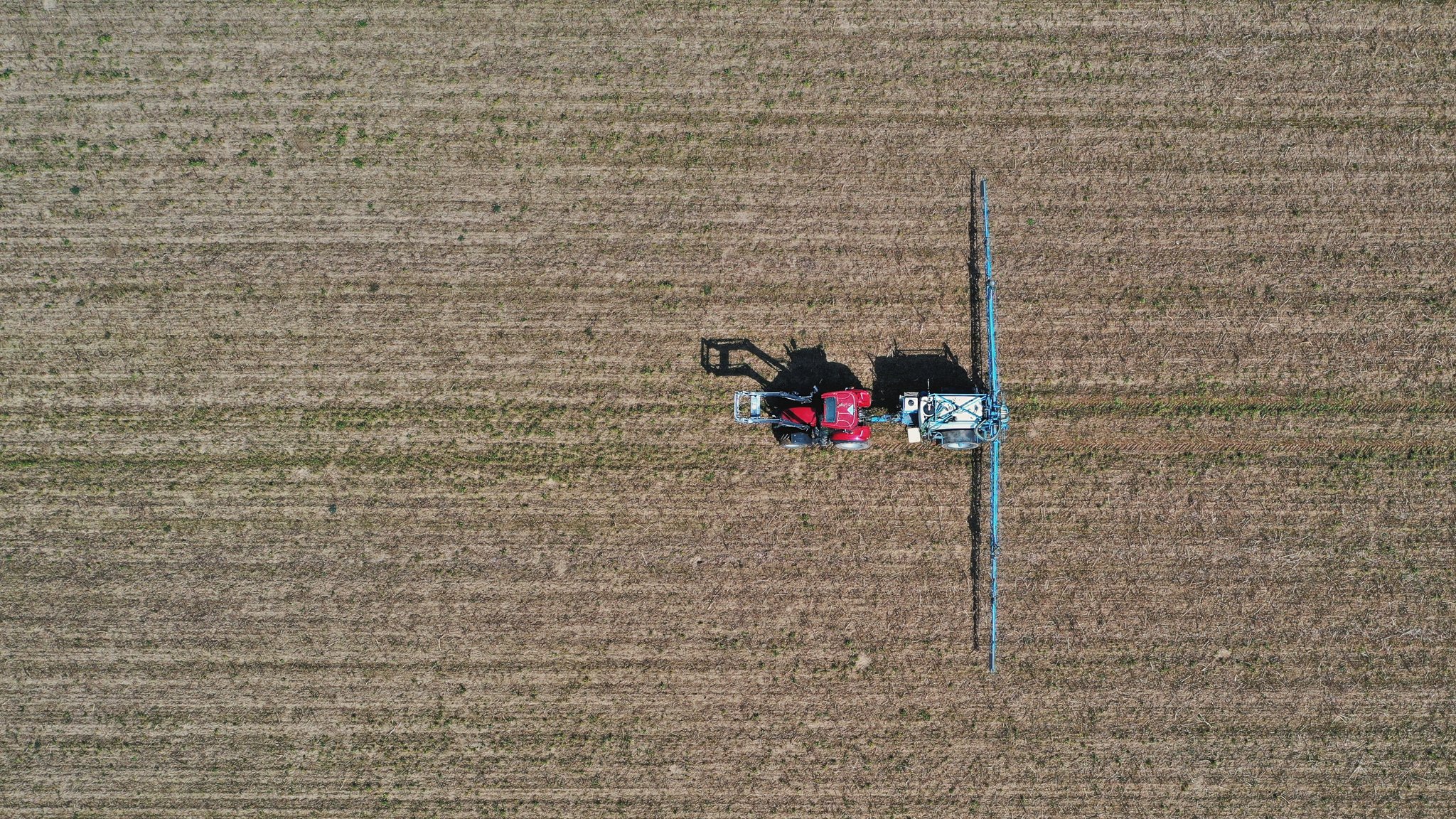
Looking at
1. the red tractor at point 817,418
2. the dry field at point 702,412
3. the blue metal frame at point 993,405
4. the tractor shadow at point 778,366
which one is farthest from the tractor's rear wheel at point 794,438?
the blue metal frame at point 993,405

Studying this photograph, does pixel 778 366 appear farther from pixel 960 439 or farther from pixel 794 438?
pixel 960 439

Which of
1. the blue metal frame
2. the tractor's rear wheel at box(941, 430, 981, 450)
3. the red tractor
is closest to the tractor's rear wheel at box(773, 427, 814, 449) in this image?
the red tractor

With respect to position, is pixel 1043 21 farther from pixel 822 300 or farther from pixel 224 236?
pixel 224 236

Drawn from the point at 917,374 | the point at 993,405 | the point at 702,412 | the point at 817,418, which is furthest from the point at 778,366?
the point at 993,405

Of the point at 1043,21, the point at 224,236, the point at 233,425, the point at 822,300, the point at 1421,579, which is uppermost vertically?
the point at 1043,21

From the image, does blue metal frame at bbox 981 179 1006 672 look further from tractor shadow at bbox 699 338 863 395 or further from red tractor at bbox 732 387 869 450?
tractor shadow at bbox 699 338 863 395

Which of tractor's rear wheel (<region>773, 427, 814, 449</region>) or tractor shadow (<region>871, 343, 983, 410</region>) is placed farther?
tractor shadow (<region>871, 343, 983, 410</region>)

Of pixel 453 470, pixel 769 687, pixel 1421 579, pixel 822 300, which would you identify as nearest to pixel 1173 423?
pixel 1421 579
